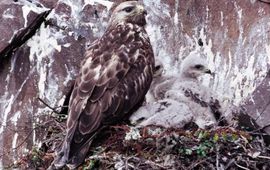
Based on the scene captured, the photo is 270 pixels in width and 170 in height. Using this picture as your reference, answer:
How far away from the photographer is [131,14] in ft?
35.1

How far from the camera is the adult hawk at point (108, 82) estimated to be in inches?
387

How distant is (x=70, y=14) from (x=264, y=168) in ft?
8.49

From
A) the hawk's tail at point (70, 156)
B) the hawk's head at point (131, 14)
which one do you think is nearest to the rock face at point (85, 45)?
the hawk's head at point (131, 14)

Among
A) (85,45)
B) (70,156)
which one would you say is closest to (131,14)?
(85,45)

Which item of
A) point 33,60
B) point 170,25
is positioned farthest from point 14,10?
point 170,25

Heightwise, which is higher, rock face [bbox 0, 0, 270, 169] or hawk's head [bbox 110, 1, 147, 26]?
hawk's head [bbox 110, 1, 147, 26]

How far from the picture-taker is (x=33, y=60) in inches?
438

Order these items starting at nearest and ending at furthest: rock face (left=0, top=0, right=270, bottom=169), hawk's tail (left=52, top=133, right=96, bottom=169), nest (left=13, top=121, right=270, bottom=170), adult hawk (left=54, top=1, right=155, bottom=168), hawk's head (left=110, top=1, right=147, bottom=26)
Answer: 1. nest (left=13, top=121, right=270, bottom=170)
2. hawk's tail (left=52, top=133, right=96, bottom=169)
3. adult hawk (left=54, top=1, right=155, bottom=168)
4. hawk's head (left=110, top=1, right=147, bottom=26)
5. rock face (left=0, top=0, right=270, bottom=169)

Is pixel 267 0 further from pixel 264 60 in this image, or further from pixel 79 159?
pixel 79 159

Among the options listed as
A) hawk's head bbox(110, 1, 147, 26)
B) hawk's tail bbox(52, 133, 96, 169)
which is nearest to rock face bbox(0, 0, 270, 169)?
hawk's head bbox(110, 1, 147, 26)

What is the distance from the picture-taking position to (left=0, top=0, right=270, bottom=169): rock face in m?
10.9

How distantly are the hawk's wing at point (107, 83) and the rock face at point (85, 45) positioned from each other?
2.42ft

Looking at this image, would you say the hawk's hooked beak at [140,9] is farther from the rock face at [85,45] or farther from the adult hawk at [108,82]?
the rock face at [85,45]

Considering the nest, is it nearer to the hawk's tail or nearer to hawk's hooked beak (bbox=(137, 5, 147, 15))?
the hawk's tail
